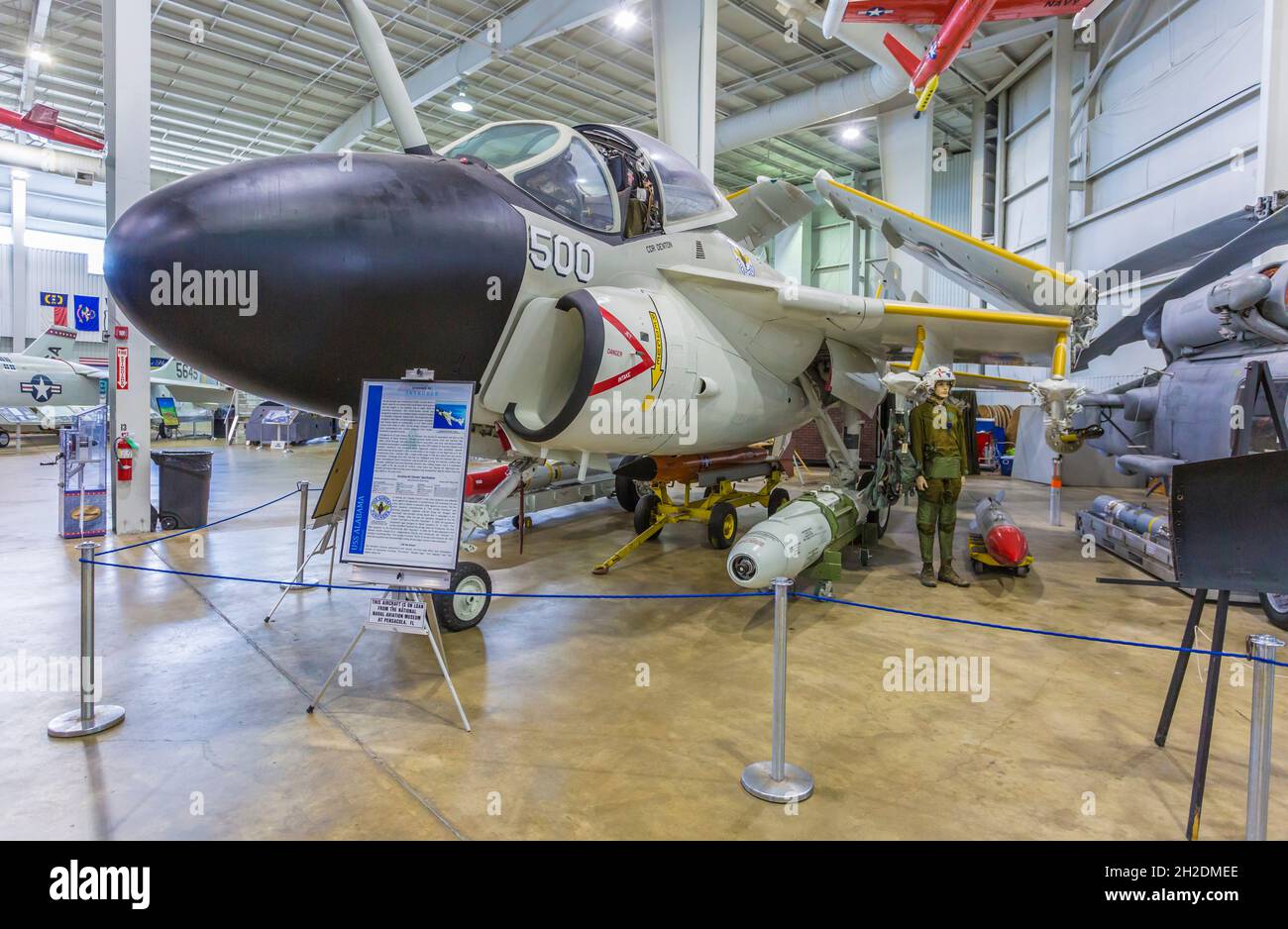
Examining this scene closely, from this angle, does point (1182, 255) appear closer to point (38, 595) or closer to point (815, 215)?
point (38, 595)

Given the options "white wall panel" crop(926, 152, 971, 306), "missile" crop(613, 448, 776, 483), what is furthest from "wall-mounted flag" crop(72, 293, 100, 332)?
"white wall panel" crop(926, 152, 971, 306)

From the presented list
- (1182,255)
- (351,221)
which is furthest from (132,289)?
(1182,255)

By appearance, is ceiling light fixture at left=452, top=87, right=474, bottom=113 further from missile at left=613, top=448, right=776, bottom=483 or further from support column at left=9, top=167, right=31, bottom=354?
support column at left=9, top=167, right=31, bottom=354

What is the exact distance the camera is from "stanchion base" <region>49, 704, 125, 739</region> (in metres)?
3.07

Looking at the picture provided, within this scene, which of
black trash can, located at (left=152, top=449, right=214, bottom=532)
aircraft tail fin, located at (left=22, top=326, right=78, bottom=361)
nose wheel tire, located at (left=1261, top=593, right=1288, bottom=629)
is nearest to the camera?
nose wheel tire, located at (left=1261, top=593, right=1288, bottom=629)

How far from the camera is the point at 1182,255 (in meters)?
8.48

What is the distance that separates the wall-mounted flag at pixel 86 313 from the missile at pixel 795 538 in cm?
2356

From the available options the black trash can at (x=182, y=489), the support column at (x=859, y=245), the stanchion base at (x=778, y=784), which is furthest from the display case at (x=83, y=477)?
the support column at (x=859, y=245)

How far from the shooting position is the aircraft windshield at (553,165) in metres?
4.12

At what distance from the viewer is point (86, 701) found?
10.4ft

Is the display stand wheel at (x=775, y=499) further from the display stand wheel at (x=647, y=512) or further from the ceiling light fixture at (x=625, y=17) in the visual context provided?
the ceiling light fixture at (x=625, y=17)

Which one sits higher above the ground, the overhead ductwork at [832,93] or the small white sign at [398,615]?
the overhead ductwork at [832,93]

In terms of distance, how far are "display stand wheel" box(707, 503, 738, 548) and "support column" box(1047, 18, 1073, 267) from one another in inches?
509

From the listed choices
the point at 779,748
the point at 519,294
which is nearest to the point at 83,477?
the point at 519,294
